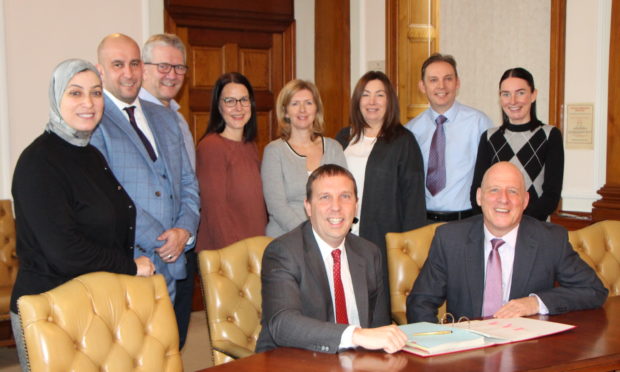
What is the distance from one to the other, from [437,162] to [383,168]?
→ 0.39 meters

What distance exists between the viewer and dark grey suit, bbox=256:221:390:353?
232 cm

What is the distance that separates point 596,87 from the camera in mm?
4664

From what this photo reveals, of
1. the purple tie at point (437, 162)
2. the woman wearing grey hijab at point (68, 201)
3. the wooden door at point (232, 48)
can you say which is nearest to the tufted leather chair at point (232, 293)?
the woman wearing grey hijab at point (68, 201)

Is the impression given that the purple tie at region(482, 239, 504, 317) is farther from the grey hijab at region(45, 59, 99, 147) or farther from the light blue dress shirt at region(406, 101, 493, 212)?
the grey hijab at region(45, 59, 99, 147)

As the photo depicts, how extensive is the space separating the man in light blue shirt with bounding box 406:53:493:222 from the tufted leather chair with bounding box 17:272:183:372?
2.11 metres

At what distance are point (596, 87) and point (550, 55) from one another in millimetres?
389

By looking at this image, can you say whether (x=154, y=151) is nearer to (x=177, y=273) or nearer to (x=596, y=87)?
(x=177, y=273)

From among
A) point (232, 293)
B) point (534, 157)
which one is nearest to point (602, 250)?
point (534, 157)

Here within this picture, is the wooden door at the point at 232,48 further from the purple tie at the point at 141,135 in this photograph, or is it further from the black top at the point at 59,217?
the black top at the point at 59,217

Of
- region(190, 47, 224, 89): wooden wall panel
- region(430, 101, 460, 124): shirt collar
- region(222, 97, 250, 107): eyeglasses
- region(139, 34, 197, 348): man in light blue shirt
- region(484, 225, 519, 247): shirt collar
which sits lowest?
region(484, 225, 519, 247): shirt collar

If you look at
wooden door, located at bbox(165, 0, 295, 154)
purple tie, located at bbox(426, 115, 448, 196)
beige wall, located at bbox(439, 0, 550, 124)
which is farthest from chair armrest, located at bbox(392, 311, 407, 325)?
wooden door, located at bbox(165, 0, 295, 154)

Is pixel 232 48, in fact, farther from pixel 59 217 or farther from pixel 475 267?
pixel 59 217

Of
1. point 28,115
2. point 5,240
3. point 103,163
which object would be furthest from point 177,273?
point 28,115

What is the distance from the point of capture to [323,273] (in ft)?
8.71
